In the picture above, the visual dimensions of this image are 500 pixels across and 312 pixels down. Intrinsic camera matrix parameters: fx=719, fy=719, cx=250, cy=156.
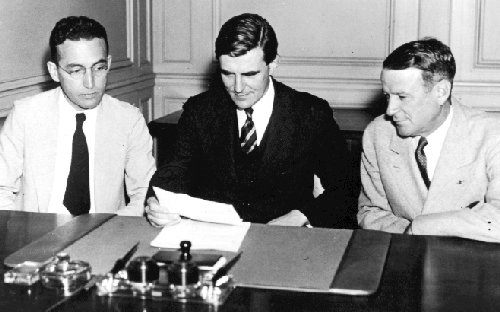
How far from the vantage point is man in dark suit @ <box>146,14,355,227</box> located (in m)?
2.92

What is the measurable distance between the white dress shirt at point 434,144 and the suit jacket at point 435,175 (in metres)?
0.06

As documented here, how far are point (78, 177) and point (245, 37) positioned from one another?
2.99 ft

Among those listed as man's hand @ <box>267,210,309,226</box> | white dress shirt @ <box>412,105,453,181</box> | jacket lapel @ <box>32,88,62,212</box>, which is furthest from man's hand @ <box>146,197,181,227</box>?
white dress shirt @ <box>412,105,453,181</box>

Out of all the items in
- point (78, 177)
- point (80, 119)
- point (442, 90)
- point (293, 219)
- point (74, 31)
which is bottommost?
point (293, 219)

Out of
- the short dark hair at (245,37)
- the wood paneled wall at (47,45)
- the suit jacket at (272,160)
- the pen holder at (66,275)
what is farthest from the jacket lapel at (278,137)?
the wood paneled wall at (47,45)

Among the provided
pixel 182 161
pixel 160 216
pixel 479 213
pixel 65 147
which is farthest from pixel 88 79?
pixel 479 213

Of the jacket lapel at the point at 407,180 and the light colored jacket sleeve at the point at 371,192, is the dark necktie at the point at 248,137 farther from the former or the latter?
the jacket lapel at the point at 407,180

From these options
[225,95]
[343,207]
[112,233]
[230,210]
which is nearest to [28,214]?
[112,233]

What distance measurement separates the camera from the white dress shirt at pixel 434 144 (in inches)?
110

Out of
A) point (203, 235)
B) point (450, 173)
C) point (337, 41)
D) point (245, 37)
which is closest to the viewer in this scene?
point (203, 235)

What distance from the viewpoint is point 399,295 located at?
5.44 ft

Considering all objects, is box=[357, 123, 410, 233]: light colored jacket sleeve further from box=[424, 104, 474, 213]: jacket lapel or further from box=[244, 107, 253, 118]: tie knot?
box=[244, 107, 253, 118]: tie knot

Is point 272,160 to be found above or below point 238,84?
below

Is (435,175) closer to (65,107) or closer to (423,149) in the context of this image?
(423,149)
